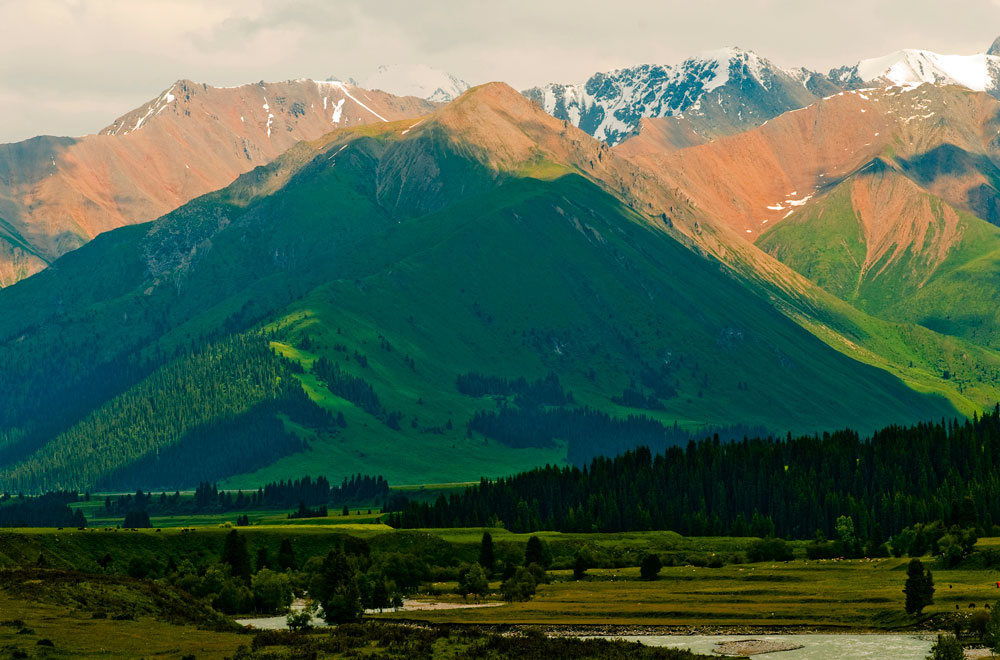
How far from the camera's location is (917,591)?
→ 178 m

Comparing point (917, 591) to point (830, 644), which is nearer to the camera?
point (830, 644)

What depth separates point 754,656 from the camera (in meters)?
162

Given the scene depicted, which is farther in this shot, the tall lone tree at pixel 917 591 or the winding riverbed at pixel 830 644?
the tall lone tree at pixel 917 591

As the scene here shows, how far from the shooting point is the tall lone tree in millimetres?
177875

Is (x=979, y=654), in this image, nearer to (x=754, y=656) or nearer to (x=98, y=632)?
(x=754, y=656)

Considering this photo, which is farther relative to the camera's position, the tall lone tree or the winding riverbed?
the tall lone tree

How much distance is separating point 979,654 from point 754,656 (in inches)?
961

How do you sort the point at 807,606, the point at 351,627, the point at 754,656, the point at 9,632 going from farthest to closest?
the point at 807,606
the point at 351,627
the point at 754,656
the point at 9,632

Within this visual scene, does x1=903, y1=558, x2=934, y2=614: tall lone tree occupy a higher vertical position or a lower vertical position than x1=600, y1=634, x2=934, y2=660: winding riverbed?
higher

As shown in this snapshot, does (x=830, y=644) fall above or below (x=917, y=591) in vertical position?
below

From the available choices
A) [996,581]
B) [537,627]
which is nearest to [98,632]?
[537,627]

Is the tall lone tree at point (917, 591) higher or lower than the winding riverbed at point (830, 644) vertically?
higher

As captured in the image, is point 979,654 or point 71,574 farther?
point 71,574

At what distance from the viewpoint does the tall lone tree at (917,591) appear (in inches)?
7003
